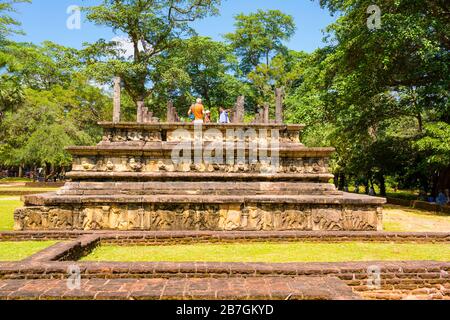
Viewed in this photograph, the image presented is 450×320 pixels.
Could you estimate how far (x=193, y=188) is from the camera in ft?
33.6

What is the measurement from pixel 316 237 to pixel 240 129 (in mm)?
4653

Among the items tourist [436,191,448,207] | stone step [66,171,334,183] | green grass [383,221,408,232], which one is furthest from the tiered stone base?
tourist [436,191,448,207]

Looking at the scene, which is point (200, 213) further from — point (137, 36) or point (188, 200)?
point (137, 36)

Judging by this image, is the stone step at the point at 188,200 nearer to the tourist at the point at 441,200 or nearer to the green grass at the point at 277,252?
the green grass at the point at 277,252

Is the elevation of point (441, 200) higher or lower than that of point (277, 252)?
higher

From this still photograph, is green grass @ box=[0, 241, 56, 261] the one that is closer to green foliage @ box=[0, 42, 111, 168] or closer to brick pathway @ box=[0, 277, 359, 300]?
brick pathway @ box=[0, 277, 359, 300]

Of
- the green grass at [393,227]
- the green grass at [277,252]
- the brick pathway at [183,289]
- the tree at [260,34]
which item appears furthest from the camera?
the tree at [260,34]

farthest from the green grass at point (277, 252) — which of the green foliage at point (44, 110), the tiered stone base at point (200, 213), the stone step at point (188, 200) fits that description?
the green foliage at point (44, 110)

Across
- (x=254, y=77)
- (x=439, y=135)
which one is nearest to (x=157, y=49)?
(x=254, y=77)

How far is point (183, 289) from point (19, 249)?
4.38 m

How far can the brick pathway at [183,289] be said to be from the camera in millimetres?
3959


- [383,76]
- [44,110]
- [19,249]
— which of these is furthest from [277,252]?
[44,110]

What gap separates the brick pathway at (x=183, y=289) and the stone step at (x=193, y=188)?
5617 millimetres
